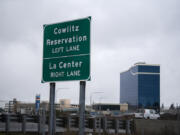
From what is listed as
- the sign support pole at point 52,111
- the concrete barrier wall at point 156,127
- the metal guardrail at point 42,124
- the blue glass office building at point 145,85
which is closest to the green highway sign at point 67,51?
the sign support pole at point 52,111

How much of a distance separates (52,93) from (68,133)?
10008 millimetres

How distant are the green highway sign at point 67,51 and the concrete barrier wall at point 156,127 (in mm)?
26175

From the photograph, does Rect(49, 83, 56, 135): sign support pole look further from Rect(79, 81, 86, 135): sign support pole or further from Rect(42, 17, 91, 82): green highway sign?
Rect(79, 81, 86, 135): sign support pole

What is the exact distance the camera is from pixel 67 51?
10.7 metres

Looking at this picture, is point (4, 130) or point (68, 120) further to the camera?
point (68, 120)

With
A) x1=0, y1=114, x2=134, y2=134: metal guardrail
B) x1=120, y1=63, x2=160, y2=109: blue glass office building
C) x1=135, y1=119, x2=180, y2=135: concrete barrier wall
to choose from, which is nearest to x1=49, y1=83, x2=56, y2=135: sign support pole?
x1=0, y1=114, x2=134, y2=134: metal guardrail

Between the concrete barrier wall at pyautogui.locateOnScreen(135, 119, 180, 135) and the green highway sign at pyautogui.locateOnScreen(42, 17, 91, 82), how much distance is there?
26.2 m

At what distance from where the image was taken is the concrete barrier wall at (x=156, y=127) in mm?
37106

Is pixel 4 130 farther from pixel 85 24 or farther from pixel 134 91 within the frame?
pixel 134 91

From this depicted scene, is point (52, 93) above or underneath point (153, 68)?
underneath

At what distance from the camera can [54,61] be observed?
11000mm

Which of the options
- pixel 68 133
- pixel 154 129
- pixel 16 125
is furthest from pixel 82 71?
pixel 154 129

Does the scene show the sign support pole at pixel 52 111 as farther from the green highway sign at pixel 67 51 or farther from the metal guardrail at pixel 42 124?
the metal guardrail at pixel 42 124

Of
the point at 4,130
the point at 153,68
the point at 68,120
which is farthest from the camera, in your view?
the point at 153,68
